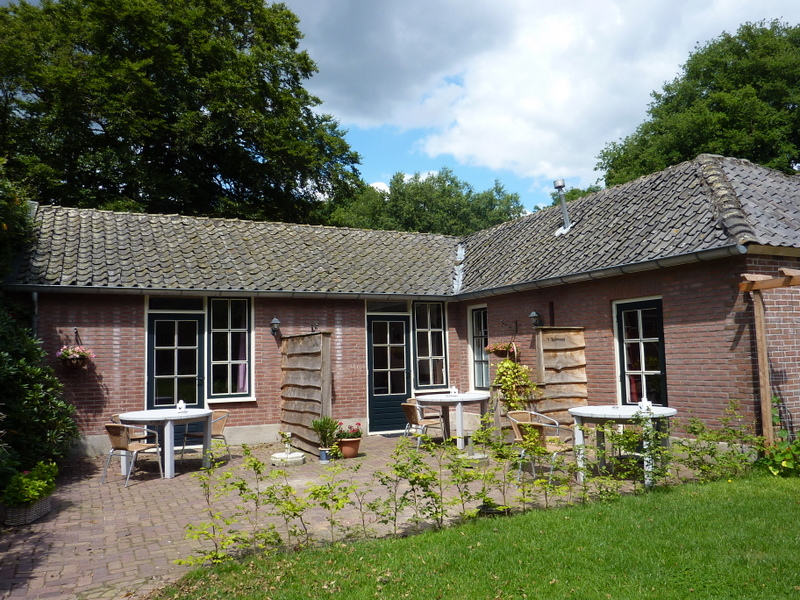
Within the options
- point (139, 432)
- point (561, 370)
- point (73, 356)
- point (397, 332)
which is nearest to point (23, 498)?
point (139, 432)

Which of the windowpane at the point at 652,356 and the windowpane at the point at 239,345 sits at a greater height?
the windowpane at the point at 239,345

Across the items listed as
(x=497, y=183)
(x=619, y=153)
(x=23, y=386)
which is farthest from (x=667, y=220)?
(x=497, y=183)

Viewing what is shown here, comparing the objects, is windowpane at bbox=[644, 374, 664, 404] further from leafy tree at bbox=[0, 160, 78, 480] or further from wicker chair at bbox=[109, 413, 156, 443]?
leafy tree at bbox=[0, 160, 78, 480]

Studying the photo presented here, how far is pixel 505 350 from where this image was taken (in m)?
11.6

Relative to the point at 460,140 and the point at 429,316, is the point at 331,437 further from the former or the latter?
the point at 460,140

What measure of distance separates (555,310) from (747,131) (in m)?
17.6

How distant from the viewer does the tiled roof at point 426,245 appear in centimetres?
884

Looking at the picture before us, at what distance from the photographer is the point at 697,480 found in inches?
269

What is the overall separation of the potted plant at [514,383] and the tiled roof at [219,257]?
8.84 ft

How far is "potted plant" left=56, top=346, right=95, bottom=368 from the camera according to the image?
32.6 ft

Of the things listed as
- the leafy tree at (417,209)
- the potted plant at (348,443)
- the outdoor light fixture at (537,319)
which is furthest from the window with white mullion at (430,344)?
the leafy tree at (417,209)

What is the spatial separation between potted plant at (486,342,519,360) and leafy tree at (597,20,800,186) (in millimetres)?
16284

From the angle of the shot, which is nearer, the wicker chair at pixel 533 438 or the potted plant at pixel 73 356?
the wicker chair at pixel 533 438

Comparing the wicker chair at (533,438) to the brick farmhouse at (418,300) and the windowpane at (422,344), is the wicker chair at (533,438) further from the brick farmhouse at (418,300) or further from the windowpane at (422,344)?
the windowpane at (422,344)
